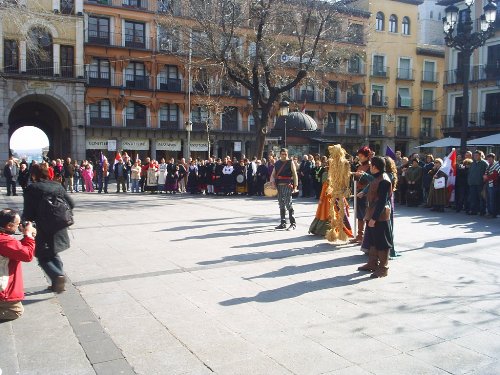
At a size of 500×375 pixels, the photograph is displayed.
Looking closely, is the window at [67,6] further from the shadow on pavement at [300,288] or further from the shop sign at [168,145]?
the shadow on pavement at [300,288]

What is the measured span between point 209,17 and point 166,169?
6950mm

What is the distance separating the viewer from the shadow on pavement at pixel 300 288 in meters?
6.06

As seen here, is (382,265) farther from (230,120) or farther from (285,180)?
(230,120)

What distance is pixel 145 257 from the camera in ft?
27.7

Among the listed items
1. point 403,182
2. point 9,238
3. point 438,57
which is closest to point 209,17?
point 403,182

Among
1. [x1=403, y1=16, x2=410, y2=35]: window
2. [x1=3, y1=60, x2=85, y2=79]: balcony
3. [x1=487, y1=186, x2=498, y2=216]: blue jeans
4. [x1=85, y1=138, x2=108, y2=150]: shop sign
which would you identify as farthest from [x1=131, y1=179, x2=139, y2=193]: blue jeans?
[x1=403, y1=16, x2=410, y2=35]: window

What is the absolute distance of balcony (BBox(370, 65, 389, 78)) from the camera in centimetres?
5222

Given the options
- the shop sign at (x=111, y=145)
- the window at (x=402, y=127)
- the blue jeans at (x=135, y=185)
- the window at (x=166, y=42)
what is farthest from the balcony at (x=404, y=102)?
the blue jeans at (x=135, y=185)

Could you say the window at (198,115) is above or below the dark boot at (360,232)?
above

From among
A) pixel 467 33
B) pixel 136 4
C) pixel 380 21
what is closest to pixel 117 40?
pixel 136 4

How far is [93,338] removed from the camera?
4.83m

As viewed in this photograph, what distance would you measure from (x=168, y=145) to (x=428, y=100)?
29.6 m

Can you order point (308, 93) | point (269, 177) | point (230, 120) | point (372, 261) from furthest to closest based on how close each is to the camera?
point (308, 93), point (230, 120), point (269, 177), point (372, 261)

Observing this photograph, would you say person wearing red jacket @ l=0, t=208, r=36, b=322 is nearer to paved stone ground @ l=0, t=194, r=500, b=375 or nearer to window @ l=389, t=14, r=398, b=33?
paved stone ground @ l=0, t=194, r=500, b=375
